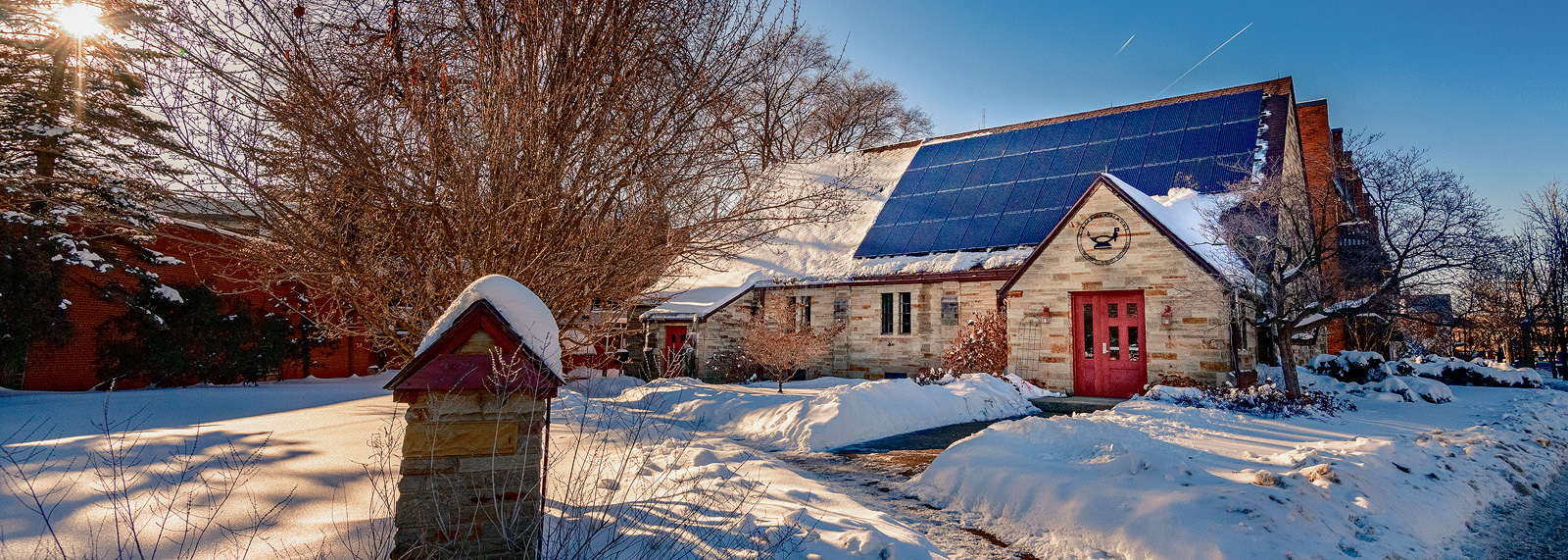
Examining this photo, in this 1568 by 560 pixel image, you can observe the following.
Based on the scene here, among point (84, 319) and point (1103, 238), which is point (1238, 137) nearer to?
point (1103, 238)

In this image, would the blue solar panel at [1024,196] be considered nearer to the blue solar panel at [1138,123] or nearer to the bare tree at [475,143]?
the blue solar panel at [1138,123]

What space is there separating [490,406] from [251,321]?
1801 centimetres

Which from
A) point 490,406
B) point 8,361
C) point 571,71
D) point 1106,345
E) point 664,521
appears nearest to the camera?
point 490,406

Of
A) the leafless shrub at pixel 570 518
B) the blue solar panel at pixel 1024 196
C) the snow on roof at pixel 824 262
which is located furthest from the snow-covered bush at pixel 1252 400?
the leafless shrub at pixel 570 518

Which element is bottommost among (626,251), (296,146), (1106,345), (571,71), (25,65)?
(1106,345)

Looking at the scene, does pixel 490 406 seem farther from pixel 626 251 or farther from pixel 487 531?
pixel 626 251

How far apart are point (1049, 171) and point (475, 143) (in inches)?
698

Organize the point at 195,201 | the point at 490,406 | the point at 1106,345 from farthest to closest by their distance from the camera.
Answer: the point at 1106,345 < the point at 195,201 < the point at 490,406

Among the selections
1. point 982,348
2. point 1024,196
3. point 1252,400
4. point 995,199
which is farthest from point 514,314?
point 995,199

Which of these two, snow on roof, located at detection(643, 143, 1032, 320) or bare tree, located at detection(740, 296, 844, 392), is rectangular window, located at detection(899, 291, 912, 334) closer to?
snow on roof, located at detection(643, 143, 1032, 320)

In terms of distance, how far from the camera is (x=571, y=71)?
5.95m

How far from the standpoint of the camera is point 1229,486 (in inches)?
216

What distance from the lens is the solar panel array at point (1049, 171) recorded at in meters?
18.0

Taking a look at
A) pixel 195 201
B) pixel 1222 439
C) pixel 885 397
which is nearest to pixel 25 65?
pixel 195 201
